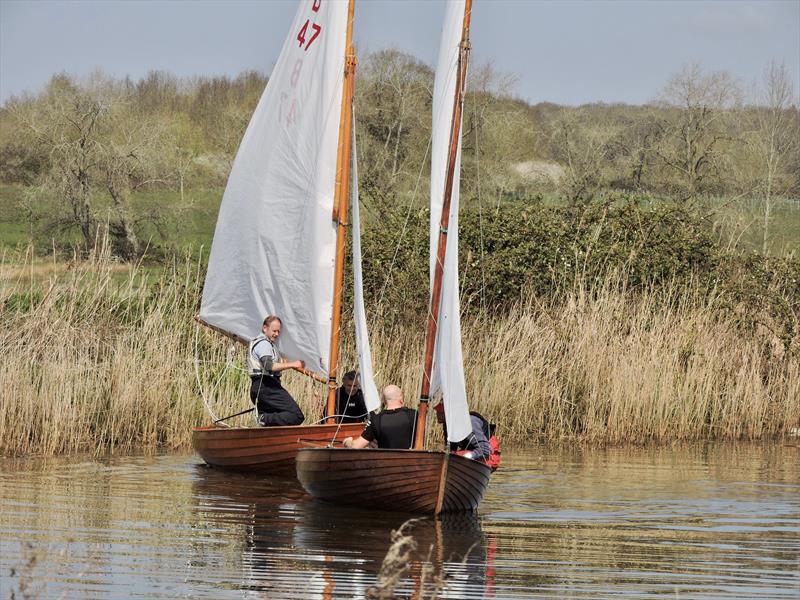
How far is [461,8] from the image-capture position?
11406 mm

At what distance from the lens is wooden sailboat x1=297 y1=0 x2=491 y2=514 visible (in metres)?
11.2

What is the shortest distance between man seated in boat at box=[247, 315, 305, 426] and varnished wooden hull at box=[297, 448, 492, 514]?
244 cm

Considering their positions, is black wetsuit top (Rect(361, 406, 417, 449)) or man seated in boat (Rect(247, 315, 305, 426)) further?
man seated in boat (Rect(247, 315, 305, 426))

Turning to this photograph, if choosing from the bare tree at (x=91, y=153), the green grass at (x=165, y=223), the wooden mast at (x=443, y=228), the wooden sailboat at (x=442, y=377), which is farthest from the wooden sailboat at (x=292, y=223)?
the bare tree at (x=91, y=153)

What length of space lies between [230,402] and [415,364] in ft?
7.73

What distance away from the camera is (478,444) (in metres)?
11.9

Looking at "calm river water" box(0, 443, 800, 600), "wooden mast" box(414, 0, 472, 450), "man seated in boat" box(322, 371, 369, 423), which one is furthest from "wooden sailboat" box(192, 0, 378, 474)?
"wooden mast" box(414, 0, 472, 450)

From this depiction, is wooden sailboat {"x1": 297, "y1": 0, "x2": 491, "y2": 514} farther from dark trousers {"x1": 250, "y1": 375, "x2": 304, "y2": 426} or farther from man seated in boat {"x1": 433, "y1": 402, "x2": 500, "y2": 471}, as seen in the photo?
dark trousers {"x1": 250, "y1": 375, "x2": 304, "y2": 426}

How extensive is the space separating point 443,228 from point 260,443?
154 inches

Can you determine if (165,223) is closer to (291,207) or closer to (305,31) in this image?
(305,31)

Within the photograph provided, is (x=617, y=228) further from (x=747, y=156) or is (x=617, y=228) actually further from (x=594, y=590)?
(x=747, y=156)

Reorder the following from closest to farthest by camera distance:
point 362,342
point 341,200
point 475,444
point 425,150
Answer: point 475,444
point 362,342
point 341,200
point 425,150

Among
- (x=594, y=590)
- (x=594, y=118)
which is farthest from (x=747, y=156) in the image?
(x=594, y=590)

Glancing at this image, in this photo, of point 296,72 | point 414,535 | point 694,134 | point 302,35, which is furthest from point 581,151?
point 414,535
